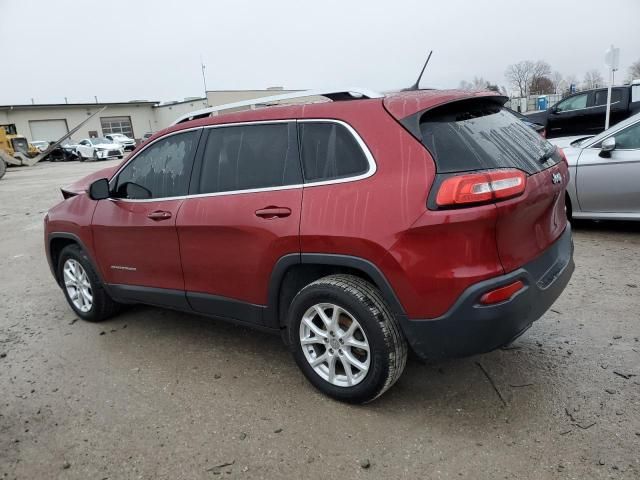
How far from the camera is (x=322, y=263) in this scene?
2.85 m

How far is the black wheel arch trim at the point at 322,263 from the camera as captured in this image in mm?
2654

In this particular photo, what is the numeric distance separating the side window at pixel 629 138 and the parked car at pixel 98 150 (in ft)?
105

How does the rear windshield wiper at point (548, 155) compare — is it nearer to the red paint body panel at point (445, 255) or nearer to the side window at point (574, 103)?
the red paint body panel at point (445, 255)

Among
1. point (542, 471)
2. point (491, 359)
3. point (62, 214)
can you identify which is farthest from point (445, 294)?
point (62, 214)

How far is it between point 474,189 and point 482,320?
25.1 inches

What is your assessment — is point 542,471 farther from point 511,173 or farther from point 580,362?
point 511,173

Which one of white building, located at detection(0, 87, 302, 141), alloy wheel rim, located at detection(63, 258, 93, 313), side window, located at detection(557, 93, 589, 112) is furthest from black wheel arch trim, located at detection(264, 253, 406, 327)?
white building, located at detection(0, 87, 302, 141)

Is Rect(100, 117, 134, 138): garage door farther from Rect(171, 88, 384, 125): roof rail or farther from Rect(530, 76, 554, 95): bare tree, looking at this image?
Rect(171, 88, 384, 125): roof rail

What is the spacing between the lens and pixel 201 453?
2660mm

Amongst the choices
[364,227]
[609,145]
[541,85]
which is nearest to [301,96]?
[364,227]

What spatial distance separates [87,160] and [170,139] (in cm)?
3440

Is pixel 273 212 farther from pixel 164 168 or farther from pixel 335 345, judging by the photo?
pixel 164 168

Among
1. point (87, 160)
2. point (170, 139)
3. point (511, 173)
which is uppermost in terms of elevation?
point (170, 139)

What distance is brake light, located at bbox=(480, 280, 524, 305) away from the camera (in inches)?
97.5
